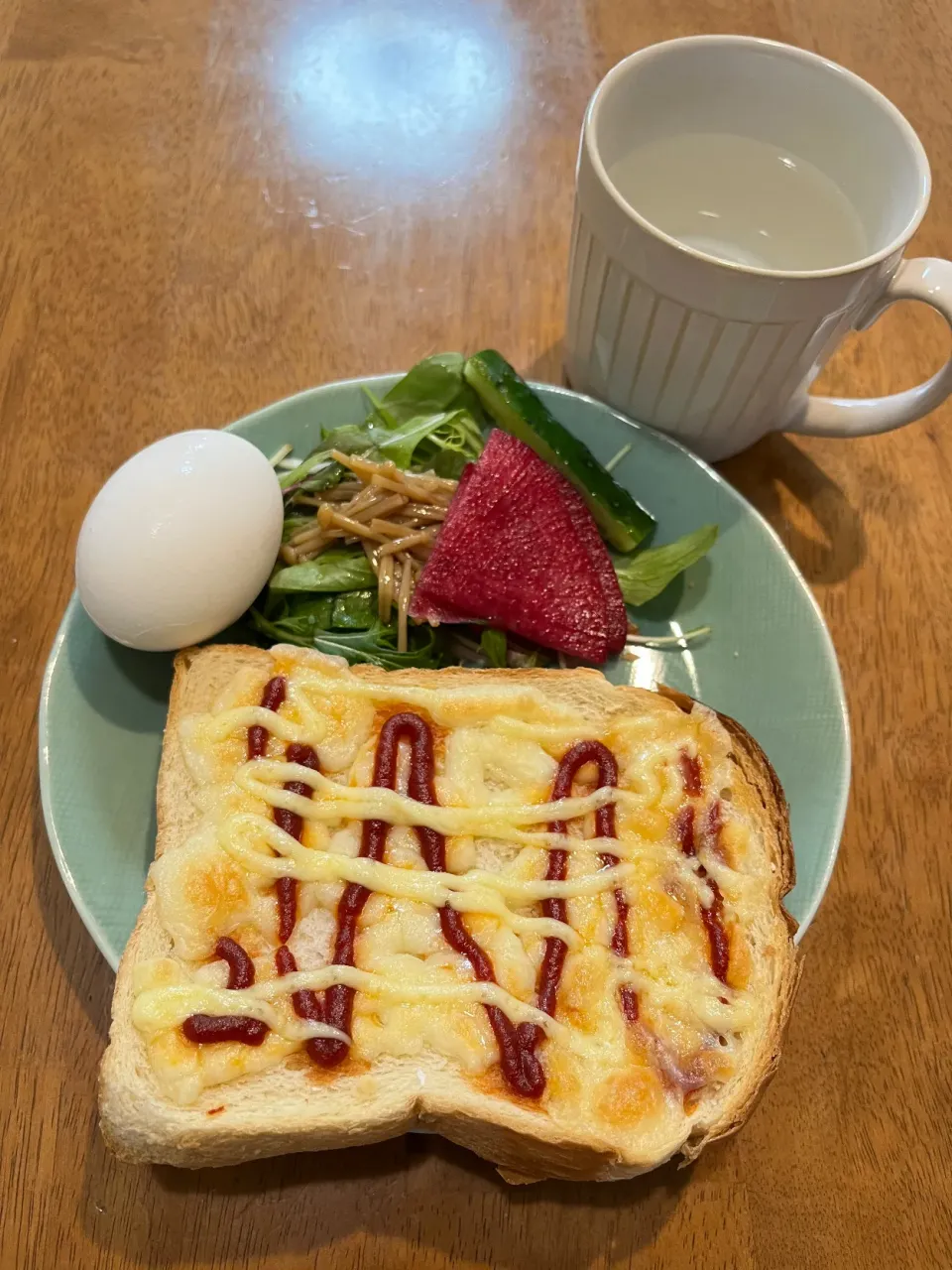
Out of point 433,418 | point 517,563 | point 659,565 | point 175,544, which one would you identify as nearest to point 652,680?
point 659,565

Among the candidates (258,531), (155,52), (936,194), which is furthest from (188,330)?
(936,194)

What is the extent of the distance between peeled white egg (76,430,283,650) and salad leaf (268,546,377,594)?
0.35 feet

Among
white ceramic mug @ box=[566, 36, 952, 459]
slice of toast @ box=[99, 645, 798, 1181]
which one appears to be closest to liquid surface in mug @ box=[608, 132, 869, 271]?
white ceramic mug @ box=[566, 36, 952, 459]

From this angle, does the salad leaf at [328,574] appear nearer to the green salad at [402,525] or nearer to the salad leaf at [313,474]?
the green salad at [402,525]

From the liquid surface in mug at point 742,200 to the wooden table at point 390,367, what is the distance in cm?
48

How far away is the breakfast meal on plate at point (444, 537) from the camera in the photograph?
1.80 meters

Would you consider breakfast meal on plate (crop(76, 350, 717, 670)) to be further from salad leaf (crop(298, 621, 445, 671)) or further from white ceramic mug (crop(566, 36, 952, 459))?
white ceramic mug (crop(566, 36, 952, 459))

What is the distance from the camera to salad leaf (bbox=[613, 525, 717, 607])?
1839 millimetres

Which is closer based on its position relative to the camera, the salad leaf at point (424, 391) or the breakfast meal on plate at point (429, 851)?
the breakfast meal on plate at point (429, 851)

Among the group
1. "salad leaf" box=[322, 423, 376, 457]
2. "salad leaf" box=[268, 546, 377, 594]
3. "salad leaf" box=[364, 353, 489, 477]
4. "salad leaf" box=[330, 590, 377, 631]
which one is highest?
"salad leaf" box=[364, 353, 489, 477]

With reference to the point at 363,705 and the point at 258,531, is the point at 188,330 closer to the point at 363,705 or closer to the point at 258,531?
the point at 258,531

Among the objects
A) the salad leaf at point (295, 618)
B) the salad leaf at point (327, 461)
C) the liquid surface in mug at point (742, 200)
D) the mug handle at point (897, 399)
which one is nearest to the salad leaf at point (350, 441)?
the salad leaf at point (327, 461)

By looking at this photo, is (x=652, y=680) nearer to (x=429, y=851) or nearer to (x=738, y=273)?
(x=429, y=851)

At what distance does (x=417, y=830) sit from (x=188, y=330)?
150cm
